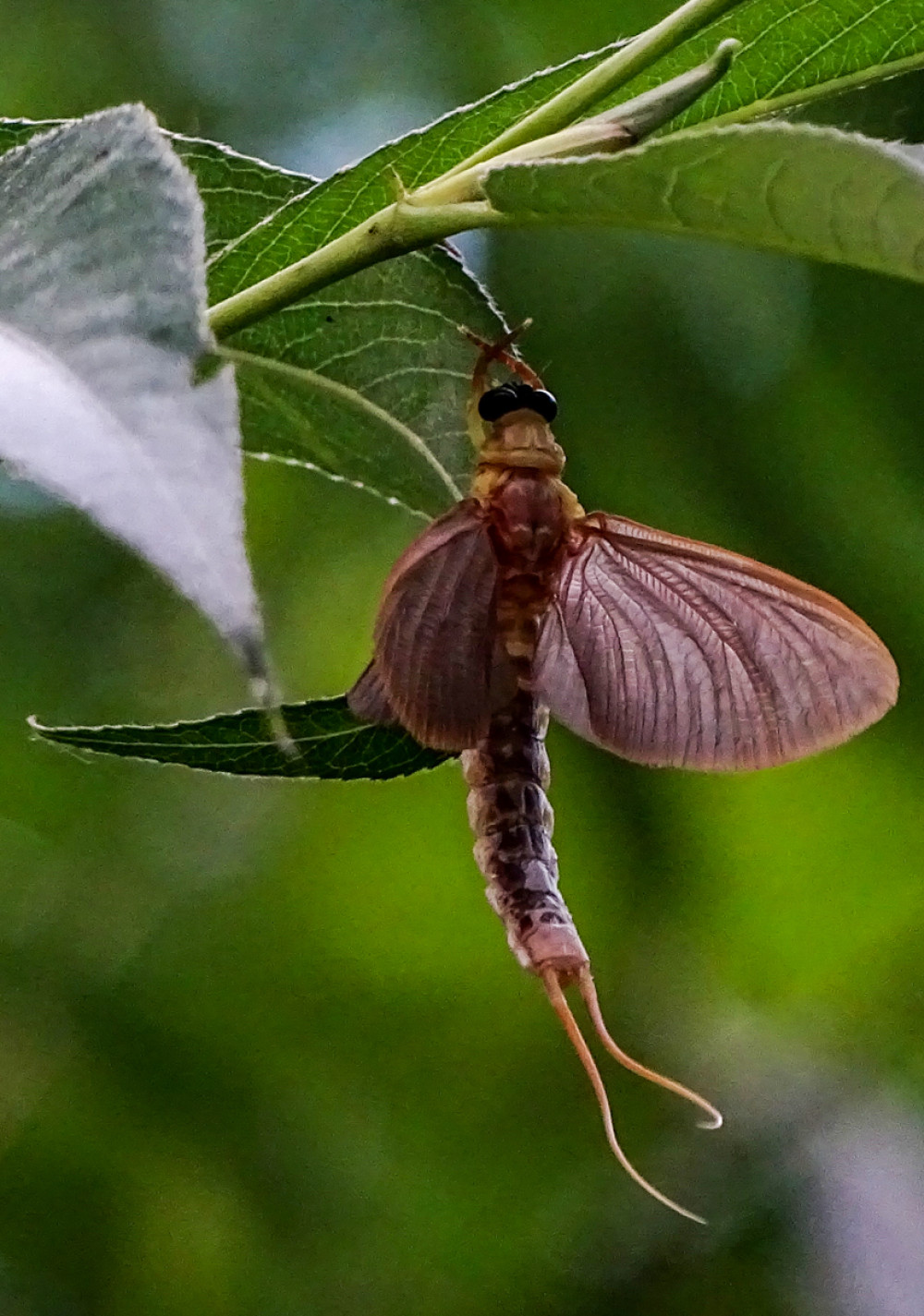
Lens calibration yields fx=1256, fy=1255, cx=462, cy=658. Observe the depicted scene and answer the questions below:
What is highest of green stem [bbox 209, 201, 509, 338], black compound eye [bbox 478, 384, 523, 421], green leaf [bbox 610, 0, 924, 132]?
green leaf [bbox 610, 0, 924, 132]

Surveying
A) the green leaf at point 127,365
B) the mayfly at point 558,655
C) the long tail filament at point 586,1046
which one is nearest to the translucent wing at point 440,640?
the mayfly at point 558,655

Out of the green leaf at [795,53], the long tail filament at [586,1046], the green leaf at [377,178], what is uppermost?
the green leaf at [795,53]

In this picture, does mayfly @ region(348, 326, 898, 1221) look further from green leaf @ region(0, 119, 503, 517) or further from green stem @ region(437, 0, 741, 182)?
green stem @ region(437, 0, 741, 182)

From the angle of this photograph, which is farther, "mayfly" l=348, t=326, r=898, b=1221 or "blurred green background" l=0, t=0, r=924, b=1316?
"blurred green background" l=0, t=0, r=924, b=1316

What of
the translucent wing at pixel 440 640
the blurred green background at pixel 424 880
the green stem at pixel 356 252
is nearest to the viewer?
the green stem at pixel 356 252

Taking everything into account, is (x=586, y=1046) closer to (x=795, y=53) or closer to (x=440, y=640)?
(x=440, y=640)

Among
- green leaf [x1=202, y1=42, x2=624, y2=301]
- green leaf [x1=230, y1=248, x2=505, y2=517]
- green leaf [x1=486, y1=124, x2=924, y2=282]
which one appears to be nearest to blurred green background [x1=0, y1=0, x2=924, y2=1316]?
green leaf [x1=230, y1=248, x2=505, y2=517]

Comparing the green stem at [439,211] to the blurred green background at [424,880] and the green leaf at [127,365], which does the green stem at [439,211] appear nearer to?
the green leaf at [127,365]

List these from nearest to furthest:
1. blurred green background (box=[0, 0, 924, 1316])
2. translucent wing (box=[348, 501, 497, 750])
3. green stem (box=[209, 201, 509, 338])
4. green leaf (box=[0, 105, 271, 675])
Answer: green leaf (box=[0, 105, 271, 675]) → green stem (box=[209, 201, 509, 338]) → translucent wing (box=[348, 501, 497, 750]) → blurred green background (box=[0, 0, 924, 1316])

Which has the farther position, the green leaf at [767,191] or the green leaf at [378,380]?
the green leaf at [378,380]

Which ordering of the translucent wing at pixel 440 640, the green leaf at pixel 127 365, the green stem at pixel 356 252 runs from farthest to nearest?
the translucent wing at pixel 440 640 → the green stem at pixel 356 252 → the green leaf at pixel 127 365
